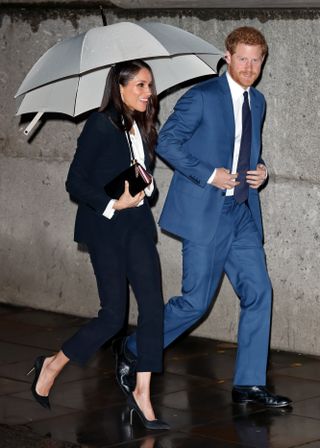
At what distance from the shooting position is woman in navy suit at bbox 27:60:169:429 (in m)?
6.50

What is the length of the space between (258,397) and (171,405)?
0.49 metres

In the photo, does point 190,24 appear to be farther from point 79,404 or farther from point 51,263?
point 79,404

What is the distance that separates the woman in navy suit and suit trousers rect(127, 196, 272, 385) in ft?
1.83

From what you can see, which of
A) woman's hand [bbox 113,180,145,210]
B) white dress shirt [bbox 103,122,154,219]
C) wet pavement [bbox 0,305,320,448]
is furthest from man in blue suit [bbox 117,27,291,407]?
woman's hand [bbox 113,180,145,210]

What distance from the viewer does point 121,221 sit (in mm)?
6527

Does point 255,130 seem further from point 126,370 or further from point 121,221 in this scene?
point 126,370

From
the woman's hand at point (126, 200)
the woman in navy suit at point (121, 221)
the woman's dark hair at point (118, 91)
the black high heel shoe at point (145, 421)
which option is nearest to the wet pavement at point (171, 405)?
the black high heel shoe at point (145, 421)

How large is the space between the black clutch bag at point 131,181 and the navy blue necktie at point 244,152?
0.75m

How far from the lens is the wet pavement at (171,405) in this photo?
6.32 m

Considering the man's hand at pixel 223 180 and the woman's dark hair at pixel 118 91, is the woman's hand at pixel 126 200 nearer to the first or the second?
the woman's dark hair at pixel 118 91

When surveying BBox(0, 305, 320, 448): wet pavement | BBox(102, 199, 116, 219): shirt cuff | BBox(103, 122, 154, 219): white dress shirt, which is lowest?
BBox(0, 305, 320, 448): wet pavement

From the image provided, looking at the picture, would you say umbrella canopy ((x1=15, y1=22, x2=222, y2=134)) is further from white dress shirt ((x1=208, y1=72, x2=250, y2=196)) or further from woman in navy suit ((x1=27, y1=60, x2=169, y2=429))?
white dress shirt ((x1=208, y1=72, x2=250, y2=196))

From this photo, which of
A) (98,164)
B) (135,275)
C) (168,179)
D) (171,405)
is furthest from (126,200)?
(168,179)

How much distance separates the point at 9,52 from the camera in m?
9.97
